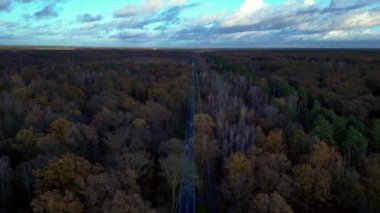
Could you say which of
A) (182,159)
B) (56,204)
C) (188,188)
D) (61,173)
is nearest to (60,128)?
(61,173)

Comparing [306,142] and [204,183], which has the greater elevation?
[306,142]

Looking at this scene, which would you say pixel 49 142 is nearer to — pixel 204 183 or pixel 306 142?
pixel 204 183

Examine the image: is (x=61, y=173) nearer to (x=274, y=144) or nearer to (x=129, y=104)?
(x=274, y=144)

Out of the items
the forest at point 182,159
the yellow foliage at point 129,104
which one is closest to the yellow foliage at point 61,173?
the forest at point 182,159

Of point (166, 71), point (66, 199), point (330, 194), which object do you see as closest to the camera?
Result: point (66, 199)

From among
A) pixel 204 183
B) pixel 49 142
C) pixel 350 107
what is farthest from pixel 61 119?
pixel 350 107

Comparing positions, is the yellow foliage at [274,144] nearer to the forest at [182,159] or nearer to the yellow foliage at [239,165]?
the forest at [182,159]

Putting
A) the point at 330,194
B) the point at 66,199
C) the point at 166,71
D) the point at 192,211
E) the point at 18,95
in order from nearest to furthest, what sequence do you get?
the point at 66,199, the point at 192,211, the point at 330,194, the point at 18,95, the point at 166,71

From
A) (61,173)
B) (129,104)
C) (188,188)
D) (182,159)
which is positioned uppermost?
(61,173)

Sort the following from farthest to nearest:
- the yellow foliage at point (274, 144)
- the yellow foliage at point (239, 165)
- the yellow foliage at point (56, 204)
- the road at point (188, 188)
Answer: the yellow foliage at point (274, 144)
the yellow foliage at point (239, 165)
the road at point (188, 188)
the yellow foliage at point (56, 204)

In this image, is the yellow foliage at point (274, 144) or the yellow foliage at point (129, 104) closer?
the yellow foliage at point (274, 144)

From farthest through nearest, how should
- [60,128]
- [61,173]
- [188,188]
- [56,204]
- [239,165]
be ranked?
[60,128]
[188,188]
[239,165]
[61,173]
[56,204]
